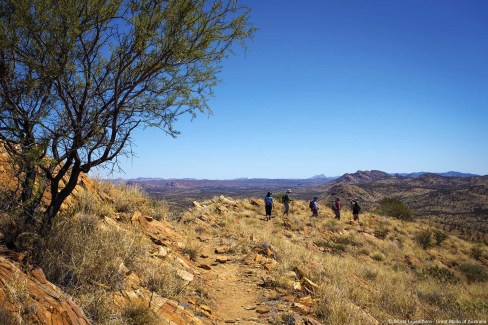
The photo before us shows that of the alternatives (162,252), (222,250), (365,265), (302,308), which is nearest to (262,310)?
(302,308)

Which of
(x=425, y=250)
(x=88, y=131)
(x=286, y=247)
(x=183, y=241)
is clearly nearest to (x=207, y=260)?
(x=183, y=241)

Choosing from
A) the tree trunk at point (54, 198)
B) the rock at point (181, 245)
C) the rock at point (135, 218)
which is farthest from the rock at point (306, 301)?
the rock at point (135, 218)

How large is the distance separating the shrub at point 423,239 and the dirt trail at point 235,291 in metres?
20.1

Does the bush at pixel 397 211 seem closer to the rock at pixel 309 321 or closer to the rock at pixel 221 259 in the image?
the rock at pixel 221 259

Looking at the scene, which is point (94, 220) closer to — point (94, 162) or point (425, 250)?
point (94, 162)

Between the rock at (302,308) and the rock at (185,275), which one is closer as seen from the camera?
the rock at (302,308)

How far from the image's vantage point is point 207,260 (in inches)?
390

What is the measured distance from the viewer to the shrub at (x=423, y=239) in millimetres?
24781

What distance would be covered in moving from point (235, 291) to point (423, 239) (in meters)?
22.7

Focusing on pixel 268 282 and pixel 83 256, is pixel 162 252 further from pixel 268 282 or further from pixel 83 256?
pixel 83 256

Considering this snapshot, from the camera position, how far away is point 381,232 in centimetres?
2462

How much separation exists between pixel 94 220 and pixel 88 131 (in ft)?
8.42

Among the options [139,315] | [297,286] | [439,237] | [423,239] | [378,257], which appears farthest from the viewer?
[439,237]

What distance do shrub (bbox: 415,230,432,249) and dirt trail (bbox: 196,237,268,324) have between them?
790 inches
